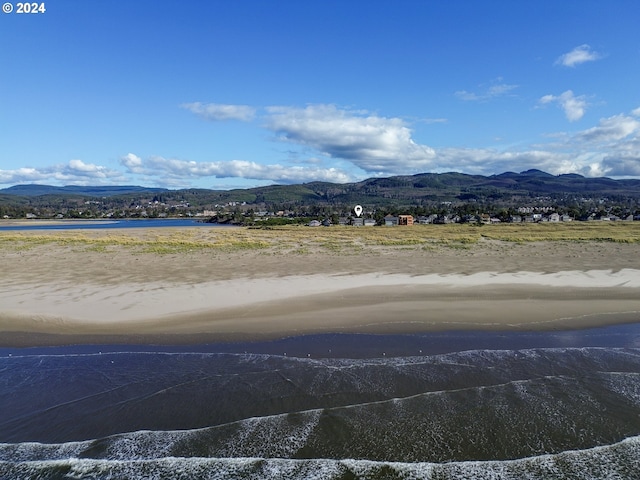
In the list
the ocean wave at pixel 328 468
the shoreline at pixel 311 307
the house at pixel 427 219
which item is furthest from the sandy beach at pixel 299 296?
the house at pixel 427 219

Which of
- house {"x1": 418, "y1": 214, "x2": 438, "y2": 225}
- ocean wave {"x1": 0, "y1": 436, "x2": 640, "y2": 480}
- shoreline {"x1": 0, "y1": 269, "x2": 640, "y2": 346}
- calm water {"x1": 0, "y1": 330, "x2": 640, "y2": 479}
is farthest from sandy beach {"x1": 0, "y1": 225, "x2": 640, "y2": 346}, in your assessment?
house {"x1": 418, "y1": 214, "x2": 438, "y2": 225}

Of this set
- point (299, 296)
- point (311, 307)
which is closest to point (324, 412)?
point (311, 307)

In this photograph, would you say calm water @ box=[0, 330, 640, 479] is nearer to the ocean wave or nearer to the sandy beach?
the ocean wave

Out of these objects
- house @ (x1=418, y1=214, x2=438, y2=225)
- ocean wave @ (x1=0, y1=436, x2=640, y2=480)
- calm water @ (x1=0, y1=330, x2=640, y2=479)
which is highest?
house @ (x1=418, y1=214, x2=438, y2=225)

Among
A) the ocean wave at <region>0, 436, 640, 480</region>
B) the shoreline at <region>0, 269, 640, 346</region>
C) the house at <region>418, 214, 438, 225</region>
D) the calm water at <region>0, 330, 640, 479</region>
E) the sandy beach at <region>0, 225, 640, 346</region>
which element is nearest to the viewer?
the ocean wave at <region>0, 436, 640, 480</region>

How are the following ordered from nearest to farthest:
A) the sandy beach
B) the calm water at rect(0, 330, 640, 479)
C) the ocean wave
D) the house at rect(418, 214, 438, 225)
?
the ocean wave
the calm water at rect(0, 330, 640, 479)
the sandy beach
the house at rect(418, 214, 438, 225)

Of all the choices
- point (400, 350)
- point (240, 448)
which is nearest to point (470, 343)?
point (400, 350)
